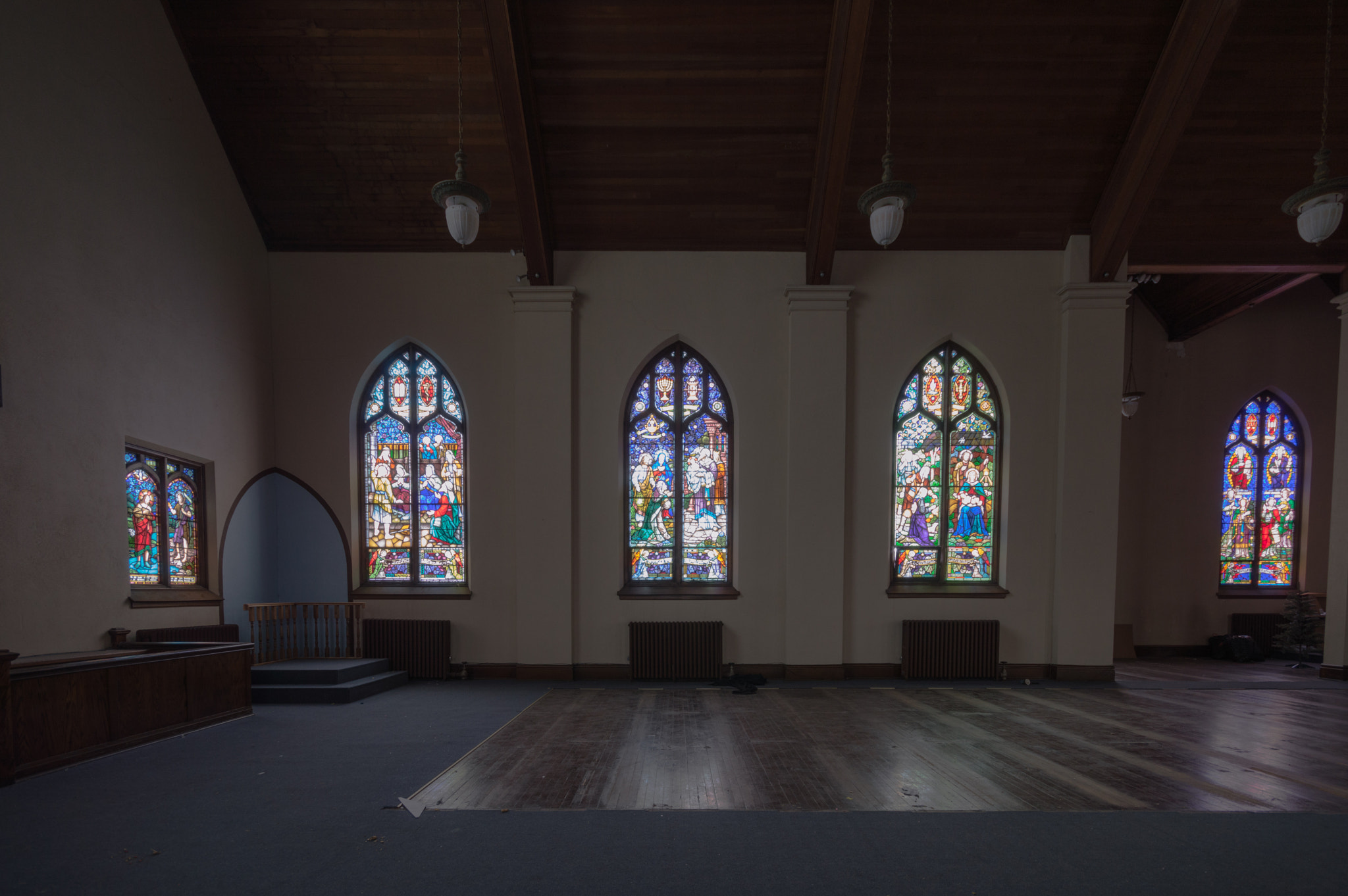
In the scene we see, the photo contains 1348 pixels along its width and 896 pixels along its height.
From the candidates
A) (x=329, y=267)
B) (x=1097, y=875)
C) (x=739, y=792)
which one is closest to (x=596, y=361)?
(x=329, y=267)

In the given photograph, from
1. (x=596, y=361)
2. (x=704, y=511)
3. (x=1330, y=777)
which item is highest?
(x=596, y=361)

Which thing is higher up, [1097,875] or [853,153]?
[853,153]

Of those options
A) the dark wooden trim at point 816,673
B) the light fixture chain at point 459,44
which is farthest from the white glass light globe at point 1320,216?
the dark wooden trim at point 816,673

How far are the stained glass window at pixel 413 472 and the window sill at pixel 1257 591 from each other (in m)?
10.8

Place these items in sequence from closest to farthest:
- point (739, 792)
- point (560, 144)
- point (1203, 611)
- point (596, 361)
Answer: point (739, 792) → point (560, 144) → point (596, 361) → point (1203, 611)

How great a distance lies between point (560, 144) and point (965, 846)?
22.2 ft

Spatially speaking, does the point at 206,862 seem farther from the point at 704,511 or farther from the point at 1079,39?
the point at 1079,39

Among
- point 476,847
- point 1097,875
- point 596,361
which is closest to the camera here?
point 1097,875

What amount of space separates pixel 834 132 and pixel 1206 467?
7.90 meters

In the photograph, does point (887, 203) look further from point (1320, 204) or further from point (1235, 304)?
point (1235, 304)

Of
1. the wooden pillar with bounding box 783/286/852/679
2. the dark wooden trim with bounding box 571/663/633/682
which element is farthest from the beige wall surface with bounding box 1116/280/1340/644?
the dark wooden trim with bounding box 571/663/633/682

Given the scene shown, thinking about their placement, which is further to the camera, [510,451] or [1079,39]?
[510,451]

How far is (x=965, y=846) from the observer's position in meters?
3.09

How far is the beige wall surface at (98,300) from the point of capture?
437cm
